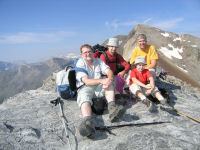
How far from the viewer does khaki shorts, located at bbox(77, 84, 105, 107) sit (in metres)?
5.37

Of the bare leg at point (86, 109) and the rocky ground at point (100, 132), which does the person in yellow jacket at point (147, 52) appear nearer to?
the rocky ground at point (100, 132)

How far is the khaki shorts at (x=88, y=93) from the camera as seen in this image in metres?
5.37

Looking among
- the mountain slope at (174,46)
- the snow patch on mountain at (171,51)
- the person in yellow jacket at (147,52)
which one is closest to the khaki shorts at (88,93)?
the person in yellow jacket at (147,52)

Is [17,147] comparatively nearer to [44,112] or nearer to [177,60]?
[44,112]

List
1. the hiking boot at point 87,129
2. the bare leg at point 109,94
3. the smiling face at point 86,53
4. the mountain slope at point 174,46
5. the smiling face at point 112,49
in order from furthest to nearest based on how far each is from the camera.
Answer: the mountain slope at point 174,46 < the smiling face at point 112,49 < the smiling face at point 86,53 < the bare leg at point 109,94 < the hiking boot at point 87,129

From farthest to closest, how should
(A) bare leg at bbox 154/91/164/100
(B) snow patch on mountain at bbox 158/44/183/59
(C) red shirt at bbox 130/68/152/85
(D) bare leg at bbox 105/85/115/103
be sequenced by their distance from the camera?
1. (B) snow patch on mountain at bbox 158/44/183/59
2. (C) red shirt at bbox 130/68/152/85
3. (A) bare leg at bbox 154/91/164/100
4. (D) bare leg at bbox 105/85/115/103

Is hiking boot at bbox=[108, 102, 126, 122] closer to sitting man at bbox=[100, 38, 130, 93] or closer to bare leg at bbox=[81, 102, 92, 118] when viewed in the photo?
bare leg at bbox=[81, 102, 92, 118]

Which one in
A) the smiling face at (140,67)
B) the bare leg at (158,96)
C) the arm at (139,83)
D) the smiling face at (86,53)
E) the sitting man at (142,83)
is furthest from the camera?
the smiling face at (140,67)

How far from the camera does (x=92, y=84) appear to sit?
571 cm

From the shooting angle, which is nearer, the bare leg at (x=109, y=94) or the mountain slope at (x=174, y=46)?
the bare leg at (x=109, y=94)

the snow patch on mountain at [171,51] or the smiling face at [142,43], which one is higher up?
the snow patch on mountain at [171,51]

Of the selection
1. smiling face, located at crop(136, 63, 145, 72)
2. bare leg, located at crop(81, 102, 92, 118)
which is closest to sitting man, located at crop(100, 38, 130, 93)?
smiling face, located at crop(136, 63, 145, 72)

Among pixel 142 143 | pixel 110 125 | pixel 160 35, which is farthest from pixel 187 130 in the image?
pixel 160 35

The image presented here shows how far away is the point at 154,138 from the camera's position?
162 inches
